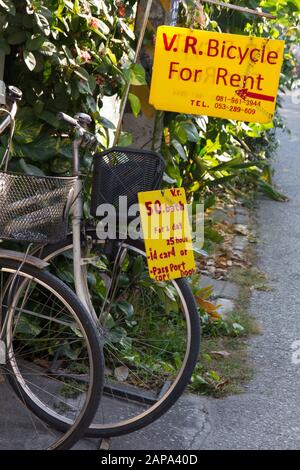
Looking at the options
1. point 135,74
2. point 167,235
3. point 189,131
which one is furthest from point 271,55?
point 167,235

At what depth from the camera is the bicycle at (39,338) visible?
3221mm

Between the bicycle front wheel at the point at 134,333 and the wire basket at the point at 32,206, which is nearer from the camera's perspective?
the wire basket at the point at 32,206

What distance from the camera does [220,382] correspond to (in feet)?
14.4

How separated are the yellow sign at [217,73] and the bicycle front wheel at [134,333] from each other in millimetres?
797

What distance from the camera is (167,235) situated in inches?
140

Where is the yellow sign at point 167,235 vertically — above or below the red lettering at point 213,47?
below

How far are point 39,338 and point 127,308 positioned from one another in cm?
45

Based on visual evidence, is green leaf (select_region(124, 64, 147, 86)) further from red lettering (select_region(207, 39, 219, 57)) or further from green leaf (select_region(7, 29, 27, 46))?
green leaf (select_region(7, 29, 27, 46))

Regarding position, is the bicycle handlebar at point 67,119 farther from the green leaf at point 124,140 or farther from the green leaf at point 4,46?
the green leaf at point 124,140

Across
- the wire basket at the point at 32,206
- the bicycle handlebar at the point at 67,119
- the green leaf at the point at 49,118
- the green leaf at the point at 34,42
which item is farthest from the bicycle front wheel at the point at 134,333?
the green leaf at the point at 34,42

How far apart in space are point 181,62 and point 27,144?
2.61 feet

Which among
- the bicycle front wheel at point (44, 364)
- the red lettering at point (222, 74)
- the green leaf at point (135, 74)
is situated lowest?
the bicycle front wheel at point (44, 364)
